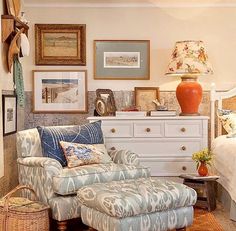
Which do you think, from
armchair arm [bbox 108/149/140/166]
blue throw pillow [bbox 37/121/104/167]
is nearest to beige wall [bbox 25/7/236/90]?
blue throw pillow [bbox 37/121/104/167]

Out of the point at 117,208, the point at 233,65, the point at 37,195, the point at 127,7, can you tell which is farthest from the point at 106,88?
the point at 117,208

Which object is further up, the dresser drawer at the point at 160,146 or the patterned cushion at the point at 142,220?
the dresser drawer at the point at 160,146

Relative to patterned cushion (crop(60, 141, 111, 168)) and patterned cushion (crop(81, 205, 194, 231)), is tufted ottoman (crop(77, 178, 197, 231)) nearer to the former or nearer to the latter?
patterned cushion (crop(81, 205, 194, 231))

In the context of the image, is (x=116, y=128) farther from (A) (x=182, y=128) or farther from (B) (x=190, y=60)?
(B) (x=190, y=60)

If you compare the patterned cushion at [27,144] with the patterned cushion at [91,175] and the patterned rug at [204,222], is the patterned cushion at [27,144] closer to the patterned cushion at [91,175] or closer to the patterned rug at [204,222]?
the patterned cushion at [91,175]

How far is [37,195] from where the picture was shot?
3.72 meters

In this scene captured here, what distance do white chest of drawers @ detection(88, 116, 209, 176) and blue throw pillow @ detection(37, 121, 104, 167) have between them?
1.53ft

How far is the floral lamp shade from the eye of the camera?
4691 mm

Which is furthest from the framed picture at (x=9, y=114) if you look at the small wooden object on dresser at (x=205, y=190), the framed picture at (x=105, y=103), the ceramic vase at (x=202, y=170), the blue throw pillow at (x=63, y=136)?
the ceramic vase at (x=202, y=170)

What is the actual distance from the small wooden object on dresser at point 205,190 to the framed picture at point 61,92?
153 centimetres

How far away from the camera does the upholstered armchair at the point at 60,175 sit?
346 centimetres

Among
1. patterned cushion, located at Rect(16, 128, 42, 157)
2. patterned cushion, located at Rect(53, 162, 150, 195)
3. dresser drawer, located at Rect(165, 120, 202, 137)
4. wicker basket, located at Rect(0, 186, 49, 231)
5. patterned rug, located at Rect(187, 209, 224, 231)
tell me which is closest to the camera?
wicker basket, located at Rect(0, 186, 49, 231)

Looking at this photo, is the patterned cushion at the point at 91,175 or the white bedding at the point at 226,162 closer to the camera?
the patterned cushion at the point at 91,175

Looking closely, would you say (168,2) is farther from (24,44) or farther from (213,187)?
Answer: (213,187)
